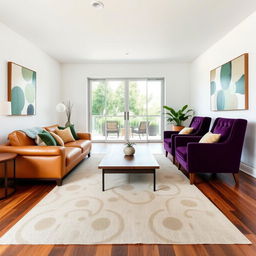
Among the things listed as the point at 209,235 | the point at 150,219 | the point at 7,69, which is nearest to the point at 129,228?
the point at 150,219

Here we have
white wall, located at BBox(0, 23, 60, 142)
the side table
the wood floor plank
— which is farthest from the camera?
white wall, located at BBox(0, 23, 60, 142)

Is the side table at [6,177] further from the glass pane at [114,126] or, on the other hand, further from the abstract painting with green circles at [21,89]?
the glass pane at [114,126]

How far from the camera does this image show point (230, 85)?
11.9 feet

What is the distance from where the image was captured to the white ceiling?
2762 mm

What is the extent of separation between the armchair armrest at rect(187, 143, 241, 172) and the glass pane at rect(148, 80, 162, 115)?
12.8ft

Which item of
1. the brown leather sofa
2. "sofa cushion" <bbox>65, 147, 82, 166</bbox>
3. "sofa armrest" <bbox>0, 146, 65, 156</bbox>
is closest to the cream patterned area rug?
the brown leather sofa

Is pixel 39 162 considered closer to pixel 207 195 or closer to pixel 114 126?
pixel 207 195

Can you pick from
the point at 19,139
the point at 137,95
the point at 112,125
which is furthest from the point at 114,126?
the point at 19,139

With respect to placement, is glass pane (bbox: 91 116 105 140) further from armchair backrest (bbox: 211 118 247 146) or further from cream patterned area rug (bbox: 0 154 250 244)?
armchair backrest (bbox: 211 118 247 146)

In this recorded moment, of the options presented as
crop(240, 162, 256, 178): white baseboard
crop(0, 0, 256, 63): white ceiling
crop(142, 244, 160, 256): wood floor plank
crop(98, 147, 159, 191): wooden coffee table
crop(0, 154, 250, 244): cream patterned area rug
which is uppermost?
crop(0, 0, 256, 63): white ceiling

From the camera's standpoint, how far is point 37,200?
88.2 inches

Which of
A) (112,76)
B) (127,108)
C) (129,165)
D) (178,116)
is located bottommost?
(129,165)

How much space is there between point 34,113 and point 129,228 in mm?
3789

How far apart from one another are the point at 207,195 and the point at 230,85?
2.39 meters
